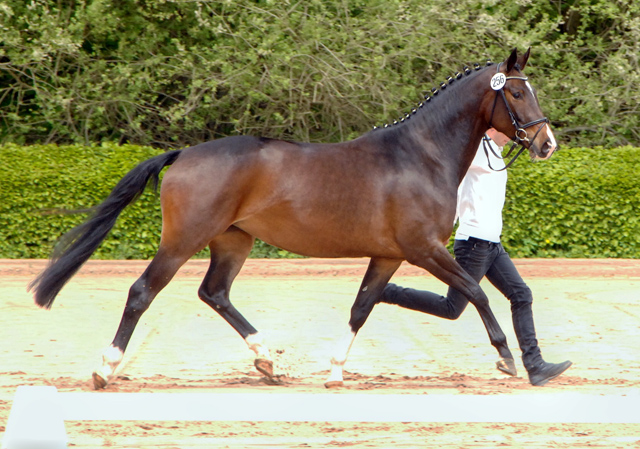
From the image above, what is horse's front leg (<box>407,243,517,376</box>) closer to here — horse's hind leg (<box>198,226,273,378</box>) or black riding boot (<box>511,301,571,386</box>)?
black riding boot (<box>511,301,571,386</box>)

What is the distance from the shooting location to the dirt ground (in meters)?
4.29

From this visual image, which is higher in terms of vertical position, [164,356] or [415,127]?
[415,127]

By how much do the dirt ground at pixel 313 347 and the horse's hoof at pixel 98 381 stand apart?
8 centimetres

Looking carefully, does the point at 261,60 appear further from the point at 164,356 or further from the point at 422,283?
the point at 164,356

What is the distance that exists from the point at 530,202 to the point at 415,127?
6.51 meters

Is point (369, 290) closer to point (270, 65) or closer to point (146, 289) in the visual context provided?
point (146, 289)

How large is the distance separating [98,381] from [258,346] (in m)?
Result: 1.03

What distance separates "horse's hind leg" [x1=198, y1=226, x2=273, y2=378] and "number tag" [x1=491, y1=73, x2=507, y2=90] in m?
1.84

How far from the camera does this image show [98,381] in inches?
196

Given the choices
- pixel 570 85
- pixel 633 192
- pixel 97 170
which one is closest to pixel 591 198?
pixel 633 192

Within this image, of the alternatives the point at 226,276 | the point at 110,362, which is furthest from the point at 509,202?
the point at 110,362

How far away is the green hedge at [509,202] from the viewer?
1108 cm

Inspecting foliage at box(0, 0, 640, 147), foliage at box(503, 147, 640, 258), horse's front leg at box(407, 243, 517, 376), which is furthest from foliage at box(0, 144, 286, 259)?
horse's front leg at box(407, 243, 517, 376)

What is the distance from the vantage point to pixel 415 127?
542 centimetres
